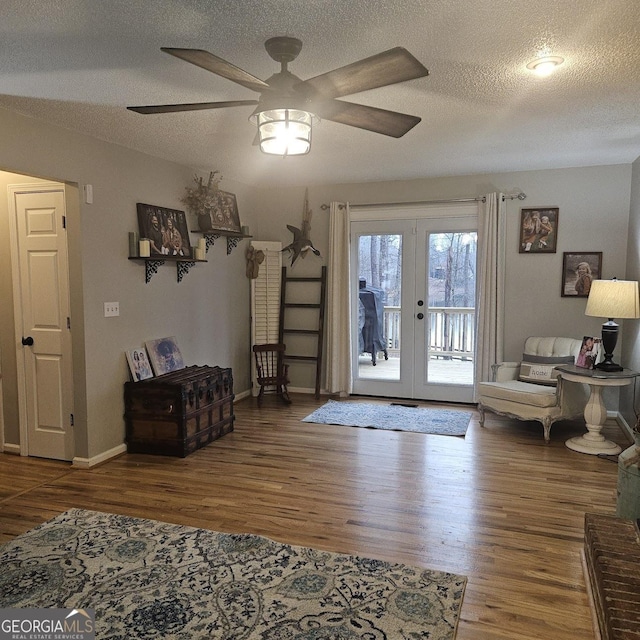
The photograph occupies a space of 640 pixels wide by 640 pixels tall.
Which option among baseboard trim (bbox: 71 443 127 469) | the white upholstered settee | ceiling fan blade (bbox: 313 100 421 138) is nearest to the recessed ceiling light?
ceiling fan blade (bbox: 313 100 421 138)

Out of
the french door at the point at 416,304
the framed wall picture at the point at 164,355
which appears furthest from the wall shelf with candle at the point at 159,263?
the french door at the point at 416,304

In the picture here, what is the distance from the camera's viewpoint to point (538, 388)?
15.3 ft

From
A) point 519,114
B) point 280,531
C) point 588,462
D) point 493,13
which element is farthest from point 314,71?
point 588,462

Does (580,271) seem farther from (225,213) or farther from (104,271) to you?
(104,271)

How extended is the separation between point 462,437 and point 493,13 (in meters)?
3.44

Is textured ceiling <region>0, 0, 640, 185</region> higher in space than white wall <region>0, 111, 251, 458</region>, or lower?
higher

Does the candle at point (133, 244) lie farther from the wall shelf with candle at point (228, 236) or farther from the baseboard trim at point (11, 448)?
the baseboard trim at point (11, 448)

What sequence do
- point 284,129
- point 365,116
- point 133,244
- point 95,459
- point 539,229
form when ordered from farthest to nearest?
point 539,229 < point 133,244 < point 95,459 < point 365,116 < point 284,129

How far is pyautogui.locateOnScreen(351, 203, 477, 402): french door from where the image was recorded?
18.6 feet

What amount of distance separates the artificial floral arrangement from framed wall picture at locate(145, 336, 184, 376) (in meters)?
1.19

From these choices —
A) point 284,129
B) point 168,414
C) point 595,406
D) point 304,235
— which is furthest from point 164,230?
point 595,406

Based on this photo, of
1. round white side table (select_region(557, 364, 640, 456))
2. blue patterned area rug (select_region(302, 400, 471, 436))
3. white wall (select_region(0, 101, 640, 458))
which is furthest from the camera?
blue patterned area rug (select_region(302, 400, 471, 436))

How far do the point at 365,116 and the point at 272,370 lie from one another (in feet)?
13.6

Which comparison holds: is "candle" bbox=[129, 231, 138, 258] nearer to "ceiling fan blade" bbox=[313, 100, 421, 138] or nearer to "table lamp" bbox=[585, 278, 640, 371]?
"ceiling fan blade" bbox=[313, 100, 421, 138]
